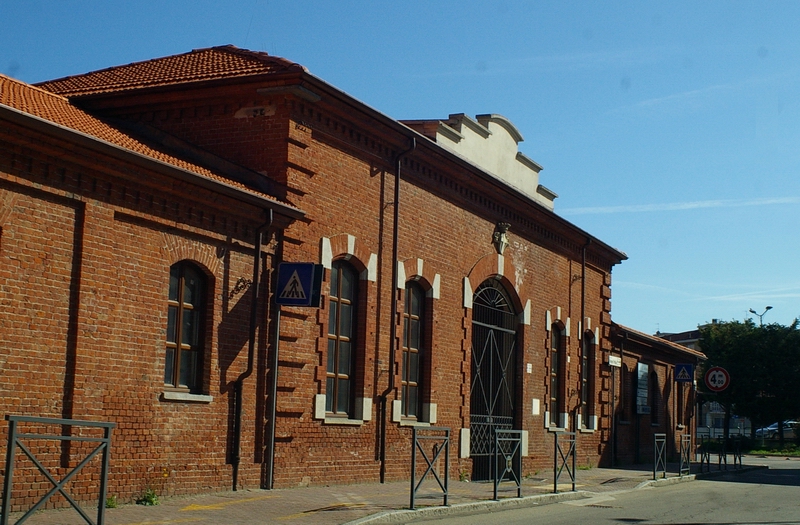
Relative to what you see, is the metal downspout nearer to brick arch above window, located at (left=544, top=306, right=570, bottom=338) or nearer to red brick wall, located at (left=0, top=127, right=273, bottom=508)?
red brick wall, located at (left=0, top=127, right=273, bottom=508)

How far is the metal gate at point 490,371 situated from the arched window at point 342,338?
4.70m

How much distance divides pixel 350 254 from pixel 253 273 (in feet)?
8.12

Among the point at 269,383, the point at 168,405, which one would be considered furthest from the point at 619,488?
the point at 168,405

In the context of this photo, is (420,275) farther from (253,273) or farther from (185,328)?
(185,328)

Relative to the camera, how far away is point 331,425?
16.3 metres

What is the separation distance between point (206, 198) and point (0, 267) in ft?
11.0

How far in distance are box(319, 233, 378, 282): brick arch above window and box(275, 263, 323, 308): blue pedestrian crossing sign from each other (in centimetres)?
116

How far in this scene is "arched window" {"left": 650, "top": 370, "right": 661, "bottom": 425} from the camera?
33438 mm

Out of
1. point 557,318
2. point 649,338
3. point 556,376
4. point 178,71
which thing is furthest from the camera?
point 649,338

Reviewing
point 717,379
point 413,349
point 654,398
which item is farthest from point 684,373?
point 413,349

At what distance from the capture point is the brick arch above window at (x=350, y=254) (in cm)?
1633

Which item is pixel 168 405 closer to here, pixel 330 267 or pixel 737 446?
pixel 330 267

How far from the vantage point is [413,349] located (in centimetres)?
1912

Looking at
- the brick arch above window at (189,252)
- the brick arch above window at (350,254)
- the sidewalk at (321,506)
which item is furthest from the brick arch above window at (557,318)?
the brick arch above window at (189,252)
